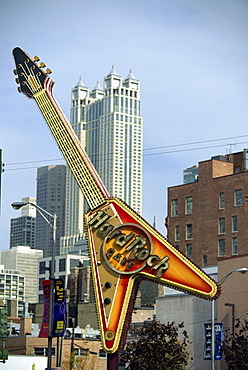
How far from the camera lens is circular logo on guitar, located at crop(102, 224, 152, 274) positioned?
37.8 meters

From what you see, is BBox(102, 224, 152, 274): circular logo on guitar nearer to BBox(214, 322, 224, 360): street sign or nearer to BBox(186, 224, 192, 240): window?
BBox(214, 322, 224, 360): street sign

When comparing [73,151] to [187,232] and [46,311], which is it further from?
[187,232]

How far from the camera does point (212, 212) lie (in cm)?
9338

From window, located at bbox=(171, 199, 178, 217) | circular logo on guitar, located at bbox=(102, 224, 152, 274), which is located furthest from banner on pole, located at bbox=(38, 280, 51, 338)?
window, located at bbox=(171, 199, 178, 217)

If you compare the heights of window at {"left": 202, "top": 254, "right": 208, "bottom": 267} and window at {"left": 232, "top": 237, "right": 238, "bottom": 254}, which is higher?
window at {"left": 232, "top": 237, "right": 238, "bottom": 254}

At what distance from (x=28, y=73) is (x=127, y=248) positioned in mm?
15545

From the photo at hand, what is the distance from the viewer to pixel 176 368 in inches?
1816

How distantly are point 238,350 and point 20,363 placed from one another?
63.0ft

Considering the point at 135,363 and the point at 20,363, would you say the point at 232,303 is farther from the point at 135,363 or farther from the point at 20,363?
the point at 20,363

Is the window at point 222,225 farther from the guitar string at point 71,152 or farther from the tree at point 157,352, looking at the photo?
the guitar string at point 71,152

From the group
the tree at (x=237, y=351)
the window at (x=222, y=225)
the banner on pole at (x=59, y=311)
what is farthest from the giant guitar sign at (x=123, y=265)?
the window at (x=222, y=225)

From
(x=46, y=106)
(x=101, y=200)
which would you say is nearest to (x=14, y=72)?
(x=46, y=106)

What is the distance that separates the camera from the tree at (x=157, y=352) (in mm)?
46156

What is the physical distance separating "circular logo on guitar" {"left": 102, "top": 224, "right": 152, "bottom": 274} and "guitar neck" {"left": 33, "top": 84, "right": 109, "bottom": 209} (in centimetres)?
256
